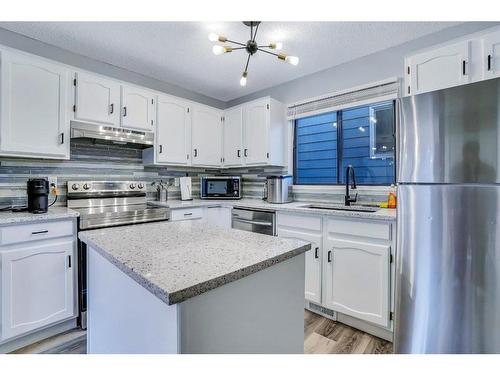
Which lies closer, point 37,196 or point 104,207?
point 37,196

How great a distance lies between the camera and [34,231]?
5.96ft

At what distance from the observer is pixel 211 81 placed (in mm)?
3158

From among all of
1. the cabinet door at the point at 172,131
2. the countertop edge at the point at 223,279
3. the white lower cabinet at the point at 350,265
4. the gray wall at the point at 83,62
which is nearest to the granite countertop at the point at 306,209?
the white lower cabinet at the point at 350,265

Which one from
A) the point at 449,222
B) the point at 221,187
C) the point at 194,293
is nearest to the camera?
the point at 194,293

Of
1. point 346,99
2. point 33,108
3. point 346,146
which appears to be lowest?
point 346,146

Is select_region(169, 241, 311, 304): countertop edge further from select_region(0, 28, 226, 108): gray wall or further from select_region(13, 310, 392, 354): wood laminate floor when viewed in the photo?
select_region(0, 28, 226, 108): gray wall

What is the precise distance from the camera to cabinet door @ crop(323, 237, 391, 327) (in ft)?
6.16

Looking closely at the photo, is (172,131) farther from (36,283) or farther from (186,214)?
(36,283)

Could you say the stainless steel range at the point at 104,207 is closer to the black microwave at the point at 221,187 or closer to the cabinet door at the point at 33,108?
the cabinet door at the point at 33,108

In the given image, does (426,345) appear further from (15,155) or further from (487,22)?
(15,155)

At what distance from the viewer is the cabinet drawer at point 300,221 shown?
224cm

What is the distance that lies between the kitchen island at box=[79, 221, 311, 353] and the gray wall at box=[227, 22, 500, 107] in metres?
2.20

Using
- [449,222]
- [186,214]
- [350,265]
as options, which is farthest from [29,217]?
[449,222]

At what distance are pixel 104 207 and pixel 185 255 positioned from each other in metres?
2.18
